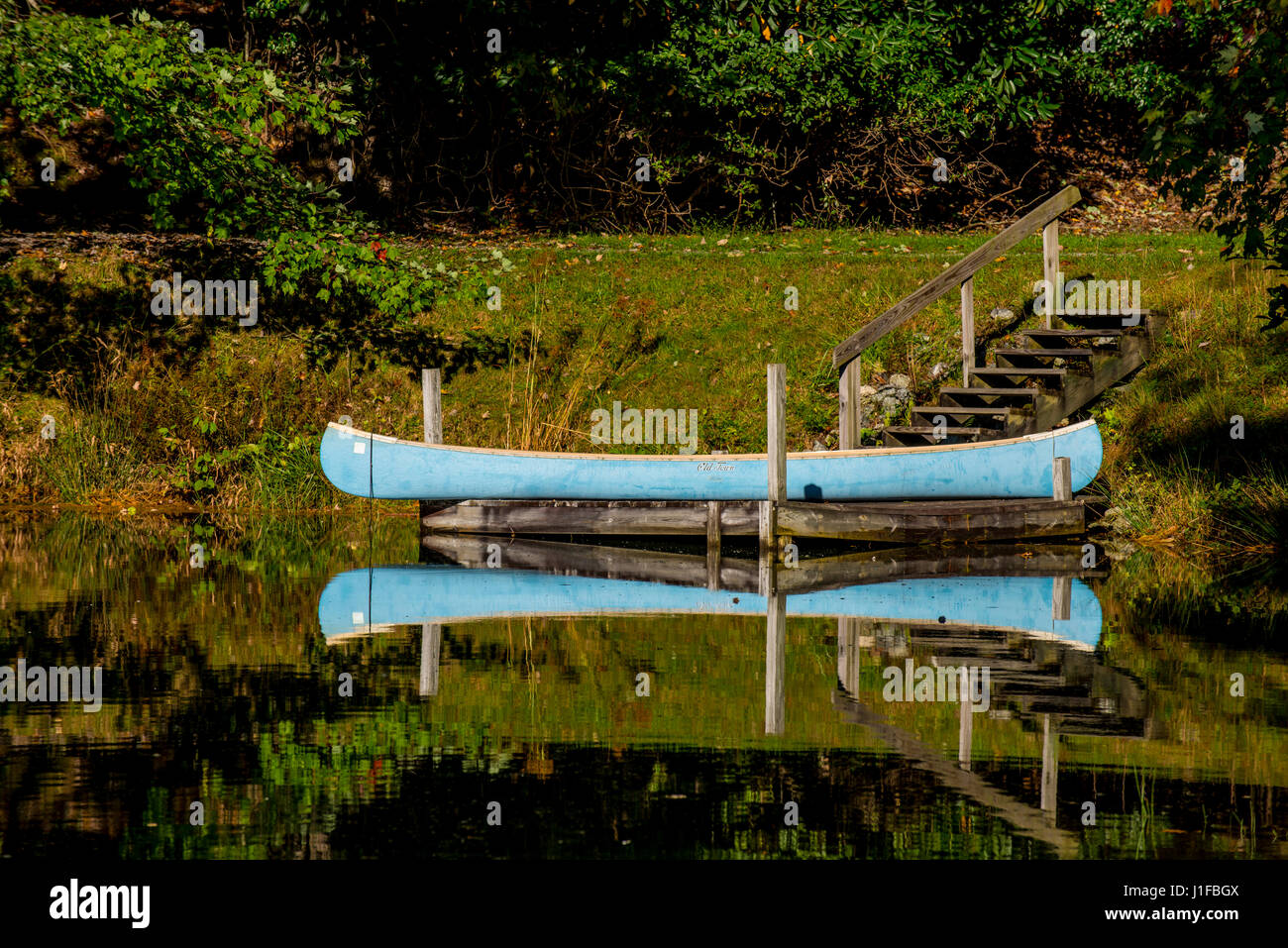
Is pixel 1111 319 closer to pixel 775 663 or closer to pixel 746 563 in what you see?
pixel 746 563

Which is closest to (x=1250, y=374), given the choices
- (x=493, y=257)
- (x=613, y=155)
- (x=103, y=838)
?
(x=493, y=257)

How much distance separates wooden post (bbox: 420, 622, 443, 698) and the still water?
0.06m

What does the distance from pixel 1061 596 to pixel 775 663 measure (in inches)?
164

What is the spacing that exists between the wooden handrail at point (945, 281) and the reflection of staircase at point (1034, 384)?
1.08 meters

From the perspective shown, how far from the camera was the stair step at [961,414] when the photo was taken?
1870 centimetres

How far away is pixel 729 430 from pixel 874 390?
6.26 ft

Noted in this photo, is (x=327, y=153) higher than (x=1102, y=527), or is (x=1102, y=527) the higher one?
(x=327, y=153)

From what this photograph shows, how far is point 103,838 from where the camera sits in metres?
7.09

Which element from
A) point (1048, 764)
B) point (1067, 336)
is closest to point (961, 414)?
point (1067, 336)

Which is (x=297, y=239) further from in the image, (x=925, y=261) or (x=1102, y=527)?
(x=1102, y=527)

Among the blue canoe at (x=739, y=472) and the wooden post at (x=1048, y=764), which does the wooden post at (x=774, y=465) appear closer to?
the blue canoe at (x=739, y=472)

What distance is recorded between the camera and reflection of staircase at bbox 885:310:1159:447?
1888 cm

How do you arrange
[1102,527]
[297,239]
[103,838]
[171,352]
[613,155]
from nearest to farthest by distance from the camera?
1. [103,838]
2. [1102,527]
3. [297,239]
4. [171,352]
5. [613,155]
